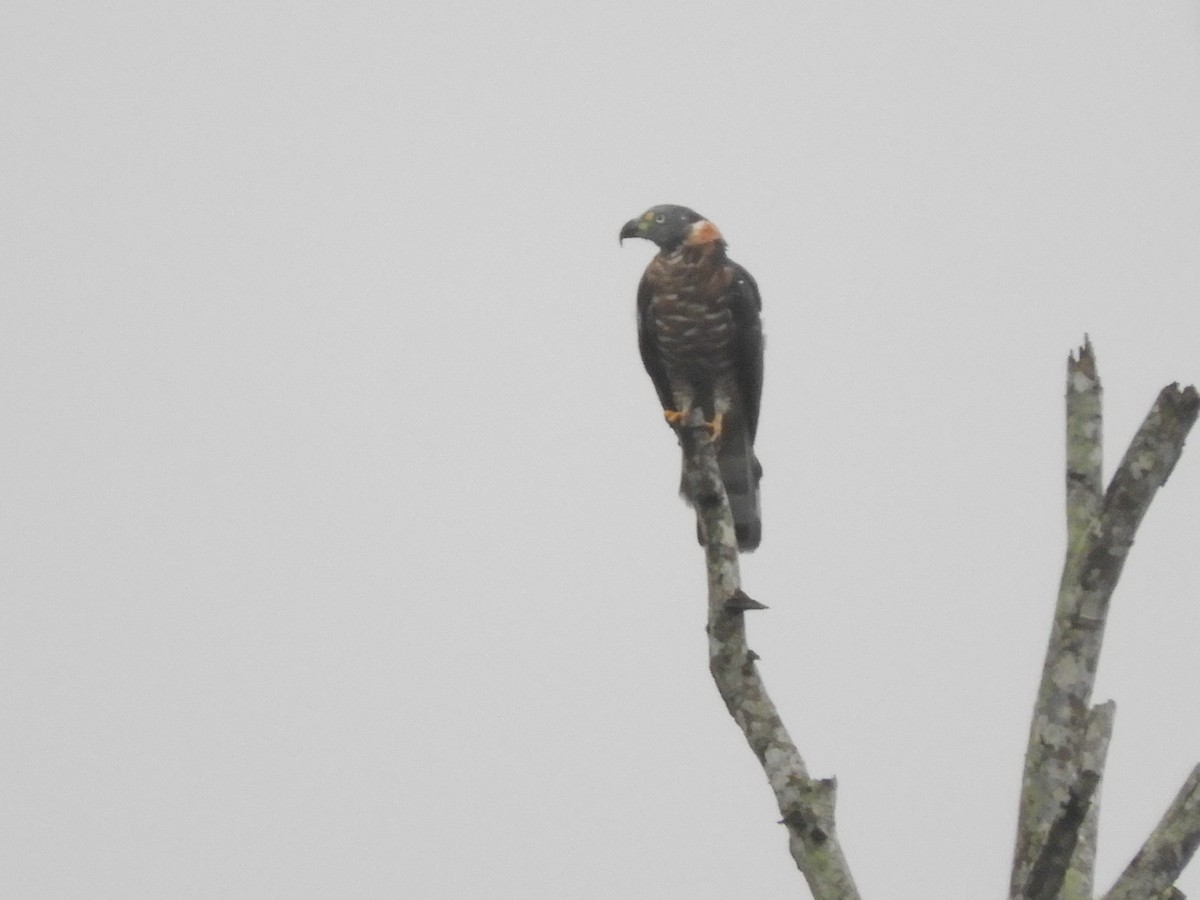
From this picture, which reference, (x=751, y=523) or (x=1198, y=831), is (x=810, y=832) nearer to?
(x=1198, y=831)

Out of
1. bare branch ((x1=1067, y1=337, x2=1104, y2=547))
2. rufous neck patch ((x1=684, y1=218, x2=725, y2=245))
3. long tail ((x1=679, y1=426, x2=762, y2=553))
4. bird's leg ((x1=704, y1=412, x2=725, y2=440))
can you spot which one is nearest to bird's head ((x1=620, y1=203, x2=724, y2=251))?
rufous neck patch ((x1=684, y1=218, x2=725, y2=245))

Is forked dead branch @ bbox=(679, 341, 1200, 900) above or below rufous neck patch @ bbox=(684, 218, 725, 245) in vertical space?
below

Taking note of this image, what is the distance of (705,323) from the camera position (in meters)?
8.63

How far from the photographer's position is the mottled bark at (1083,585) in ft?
12.0

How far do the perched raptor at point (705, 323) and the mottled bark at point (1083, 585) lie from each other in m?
4.49

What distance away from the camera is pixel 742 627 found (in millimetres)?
4484

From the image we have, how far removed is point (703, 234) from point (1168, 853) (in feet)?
18.3

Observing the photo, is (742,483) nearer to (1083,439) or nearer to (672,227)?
(672,227)

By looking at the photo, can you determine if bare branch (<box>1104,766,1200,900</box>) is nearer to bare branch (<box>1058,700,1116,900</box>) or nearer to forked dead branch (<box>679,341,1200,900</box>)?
forked dead branch (<box>679,341,1200,900</box>)

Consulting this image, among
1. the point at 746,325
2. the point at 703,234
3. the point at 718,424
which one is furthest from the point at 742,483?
the point at 703,234

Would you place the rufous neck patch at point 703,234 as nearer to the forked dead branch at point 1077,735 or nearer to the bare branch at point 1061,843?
the forked dead branch at point 1077,735

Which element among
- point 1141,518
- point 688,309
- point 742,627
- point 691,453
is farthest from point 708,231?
point 1141,518

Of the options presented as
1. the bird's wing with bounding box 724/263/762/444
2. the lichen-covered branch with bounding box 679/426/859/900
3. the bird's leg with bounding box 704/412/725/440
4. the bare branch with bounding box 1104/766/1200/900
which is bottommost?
the bare branch with bounding box 1104/766/1200/900

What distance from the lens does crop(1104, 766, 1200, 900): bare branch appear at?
370 cm
